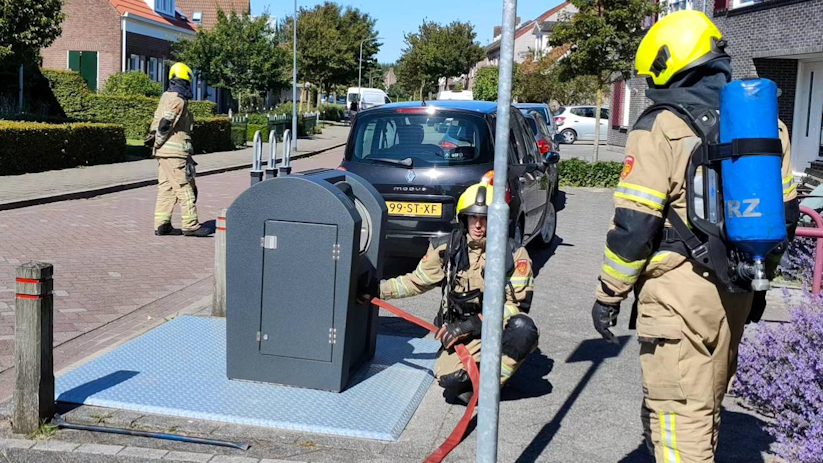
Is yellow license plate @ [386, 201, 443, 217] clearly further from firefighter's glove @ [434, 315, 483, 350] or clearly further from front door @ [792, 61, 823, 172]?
front door @ [792, 61, 823, 172]

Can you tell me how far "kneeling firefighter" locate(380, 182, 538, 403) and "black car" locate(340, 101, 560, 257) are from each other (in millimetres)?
2850

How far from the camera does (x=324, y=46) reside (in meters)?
55.0

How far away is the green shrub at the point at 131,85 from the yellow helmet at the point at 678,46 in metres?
30.5

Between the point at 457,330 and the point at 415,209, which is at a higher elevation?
the point at 415,209

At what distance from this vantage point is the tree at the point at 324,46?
2152 inches

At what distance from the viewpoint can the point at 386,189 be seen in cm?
821

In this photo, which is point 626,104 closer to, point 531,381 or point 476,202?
point 531,381

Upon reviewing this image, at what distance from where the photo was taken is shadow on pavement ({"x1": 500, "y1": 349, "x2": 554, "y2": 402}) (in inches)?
208

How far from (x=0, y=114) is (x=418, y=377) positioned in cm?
1834

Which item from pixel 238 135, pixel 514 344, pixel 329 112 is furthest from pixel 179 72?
pixel 329 112

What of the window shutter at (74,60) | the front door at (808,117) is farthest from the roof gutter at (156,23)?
the front door at (808,117)

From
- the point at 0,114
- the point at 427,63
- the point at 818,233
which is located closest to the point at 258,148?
the point at 818,233

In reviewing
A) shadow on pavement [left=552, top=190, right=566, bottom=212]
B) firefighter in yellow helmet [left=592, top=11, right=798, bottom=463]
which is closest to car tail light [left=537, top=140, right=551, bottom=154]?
shadow on pavement [left=552, top=190, right=566, bottom=212]

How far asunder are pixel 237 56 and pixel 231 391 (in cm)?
3260
